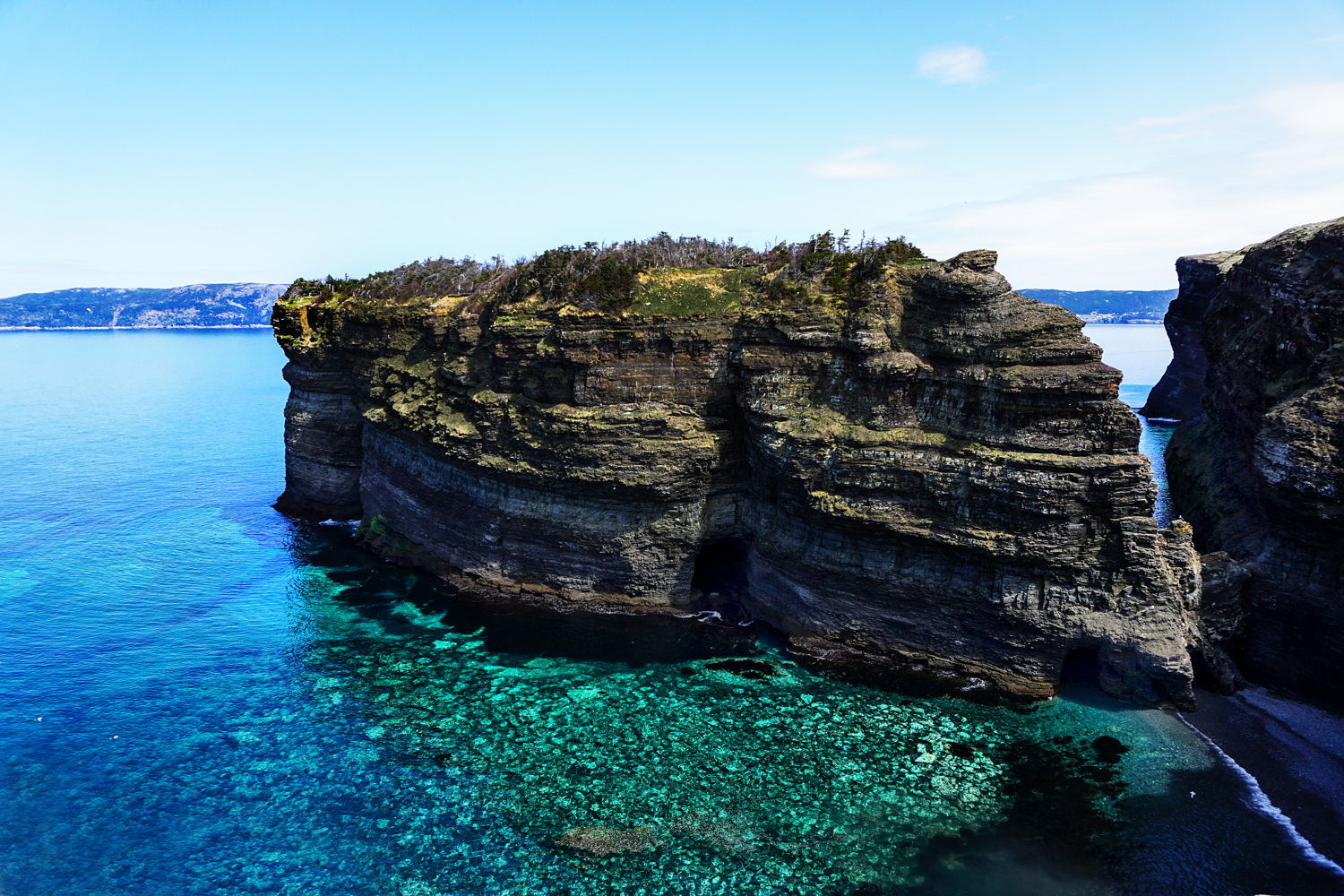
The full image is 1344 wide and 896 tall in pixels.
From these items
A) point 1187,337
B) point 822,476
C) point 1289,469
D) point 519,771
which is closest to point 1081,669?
point 1289,469

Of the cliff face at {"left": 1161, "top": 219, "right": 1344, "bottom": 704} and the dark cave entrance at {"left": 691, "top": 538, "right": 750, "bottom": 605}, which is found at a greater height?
the cliff face at {"left": 1161, "top": 219, "right": 1344, "bottom": 704}

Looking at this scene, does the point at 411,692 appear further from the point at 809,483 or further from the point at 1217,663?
the point at 1217,663

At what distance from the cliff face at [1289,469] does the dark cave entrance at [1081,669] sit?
200 inches

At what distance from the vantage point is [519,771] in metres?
20.1

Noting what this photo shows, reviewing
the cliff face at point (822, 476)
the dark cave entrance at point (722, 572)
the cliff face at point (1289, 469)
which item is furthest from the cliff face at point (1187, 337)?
the dark cave entrance at point (722, 572)

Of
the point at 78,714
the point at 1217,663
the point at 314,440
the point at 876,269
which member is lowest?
the point at 78,714

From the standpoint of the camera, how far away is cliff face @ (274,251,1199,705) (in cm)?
2228

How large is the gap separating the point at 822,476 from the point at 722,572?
8.10 m

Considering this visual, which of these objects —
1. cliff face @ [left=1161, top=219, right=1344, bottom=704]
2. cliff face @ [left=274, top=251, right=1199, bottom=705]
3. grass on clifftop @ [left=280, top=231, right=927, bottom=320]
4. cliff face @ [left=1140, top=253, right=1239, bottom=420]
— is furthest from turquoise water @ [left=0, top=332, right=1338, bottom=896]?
cliff face @ [left=1140, top=253, right=1239, bottom=420]

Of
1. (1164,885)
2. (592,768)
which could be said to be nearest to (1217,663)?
(1164,885)

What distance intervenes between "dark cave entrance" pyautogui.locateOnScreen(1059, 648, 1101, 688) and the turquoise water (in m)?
0.57

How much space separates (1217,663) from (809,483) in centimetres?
1402

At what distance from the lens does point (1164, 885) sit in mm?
16078

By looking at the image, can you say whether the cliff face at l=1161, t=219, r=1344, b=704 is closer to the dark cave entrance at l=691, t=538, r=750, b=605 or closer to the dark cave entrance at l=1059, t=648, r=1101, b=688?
the dark cave entrance at l=1059, t=648, r=1101, b=688
